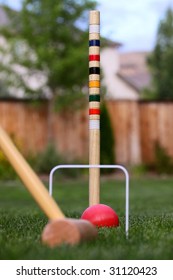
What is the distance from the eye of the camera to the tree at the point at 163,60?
106 feet

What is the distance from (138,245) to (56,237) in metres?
0.53

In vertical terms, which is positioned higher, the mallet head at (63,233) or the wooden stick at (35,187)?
the wooden stick at (35,187)

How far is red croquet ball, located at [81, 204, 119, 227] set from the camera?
5.59 m

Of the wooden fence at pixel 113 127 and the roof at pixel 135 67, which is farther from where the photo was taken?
the roof at pixel 135 67

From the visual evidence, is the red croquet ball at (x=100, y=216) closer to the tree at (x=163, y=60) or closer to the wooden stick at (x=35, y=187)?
the wooden stick at (x=35, y=187)

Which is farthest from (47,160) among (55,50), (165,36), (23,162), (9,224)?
(165,36)

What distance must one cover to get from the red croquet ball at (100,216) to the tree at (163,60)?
87.2ft

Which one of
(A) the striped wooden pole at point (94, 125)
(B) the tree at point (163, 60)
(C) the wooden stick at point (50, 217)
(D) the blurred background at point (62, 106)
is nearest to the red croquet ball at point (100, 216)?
(A) the striped wooden pole at point (94, 125)

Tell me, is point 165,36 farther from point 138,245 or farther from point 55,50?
point 138,245

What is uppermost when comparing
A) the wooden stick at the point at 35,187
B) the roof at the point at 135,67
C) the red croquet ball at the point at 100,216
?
the roof at the point at 135,67

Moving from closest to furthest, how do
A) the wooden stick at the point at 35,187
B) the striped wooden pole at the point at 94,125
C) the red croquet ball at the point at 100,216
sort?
the wooden stick at the point at 35,187
the red croquet ball at the point at 100,216
the striped wooden pole at the point at 94,125

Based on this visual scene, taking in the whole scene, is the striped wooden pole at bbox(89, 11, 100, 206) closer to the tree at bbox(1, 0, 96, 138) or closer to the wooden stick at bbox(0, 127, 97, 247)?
the wooden stick at bbox(0, 127, 97, 247)

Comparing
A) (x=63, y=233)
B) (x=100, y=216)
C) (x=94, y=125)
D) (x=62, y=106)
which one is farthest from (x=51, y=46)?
(x=63, y=233)

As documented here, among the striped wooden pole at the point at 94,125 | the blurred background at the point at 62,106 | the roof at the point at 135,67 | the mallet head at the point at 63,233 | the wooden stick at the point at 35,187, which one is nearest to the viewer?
the mallet head at the point at 63,233
